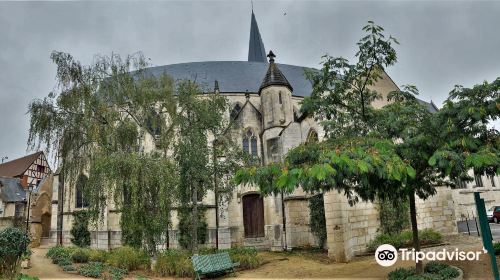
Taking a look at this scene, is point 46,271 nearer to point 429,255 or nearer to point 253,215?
point 253,215

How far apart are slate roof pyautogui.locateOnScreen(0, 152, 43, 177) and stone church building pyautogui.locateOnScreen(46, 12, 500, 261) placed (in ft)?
60.7

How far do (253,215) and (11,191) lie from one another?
68.5ft

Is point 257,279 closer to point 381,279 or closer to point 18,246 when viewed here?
point 381,279

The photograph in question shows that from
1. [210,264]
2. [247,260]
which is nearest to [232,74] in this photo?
[247,260]

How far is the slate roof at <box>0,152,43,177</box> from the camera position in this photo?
36.3 meters

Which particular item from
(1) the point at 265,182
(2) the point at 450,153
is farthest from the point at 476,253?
(1) the point at 265,182

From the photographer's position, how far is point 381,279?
8570 mm

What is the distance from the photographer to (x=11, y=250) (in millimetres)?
8758

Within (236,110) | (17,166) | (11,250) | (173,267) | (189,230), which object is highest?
(236,110)

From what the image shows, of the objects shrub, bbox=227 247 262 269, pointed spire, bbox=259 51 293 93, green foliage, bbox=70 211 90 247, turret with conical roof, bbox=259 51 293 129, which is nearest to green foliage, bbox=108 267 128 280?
shrub, bbox=227 247 262 269

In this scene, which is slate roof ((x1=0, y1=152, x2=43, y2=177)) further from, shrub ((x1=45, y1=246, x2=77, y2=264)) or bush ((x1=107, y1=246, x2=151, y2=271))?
bush ((x1=107, y1=246, x2=151, y2=271))

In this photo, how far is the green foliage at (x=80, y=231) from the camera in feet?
67.5

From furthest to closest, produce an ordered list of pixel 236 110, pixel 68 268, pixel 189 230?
pixel 236 110 → pixel 189 230 → pixel 68 268

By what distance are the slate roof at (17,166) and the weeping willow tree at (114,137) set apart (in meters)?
27.5
